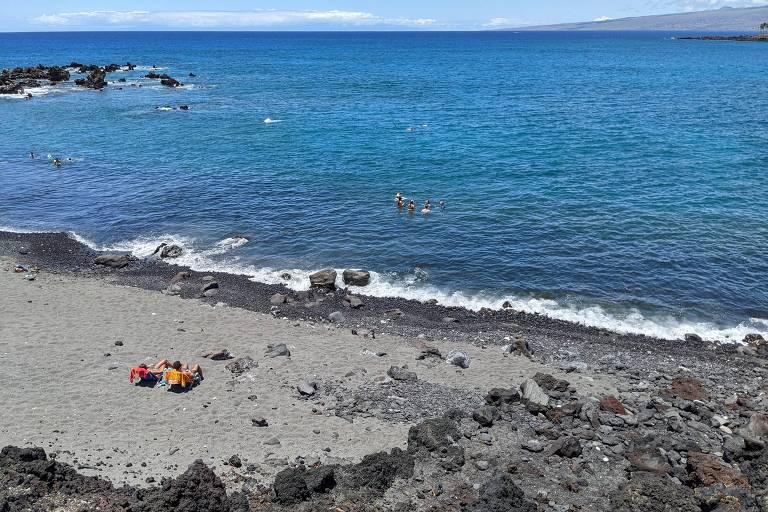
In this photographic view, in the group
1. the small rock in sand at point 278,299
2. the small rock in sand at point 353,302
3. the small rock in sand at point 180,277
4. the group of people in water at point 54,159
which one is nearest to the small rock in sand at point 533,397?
the small rock in sand at point 353,302

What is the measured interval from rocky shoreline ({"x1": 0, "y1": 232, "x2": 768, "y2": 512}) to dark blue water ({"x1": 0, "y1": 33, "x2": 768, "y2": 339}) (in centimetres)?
397

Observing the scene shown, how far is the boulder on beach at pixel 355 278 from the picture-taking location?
3294cm

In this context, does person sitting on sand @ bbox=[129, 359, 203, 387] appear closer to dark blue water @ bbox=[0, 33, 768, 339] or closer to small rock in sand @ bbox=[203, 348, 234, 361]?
small rock in sand @ bbox=[203, 348, 234, 361]

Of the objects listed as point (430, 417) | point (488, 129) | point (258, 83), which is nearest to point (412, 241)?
point (430, 417)

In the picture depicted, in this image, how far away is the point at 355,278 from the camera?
32.9 m

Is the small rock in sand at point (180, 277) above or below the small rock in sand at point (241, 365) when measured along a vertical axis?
above

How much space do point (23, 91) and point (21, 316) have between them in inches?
3661

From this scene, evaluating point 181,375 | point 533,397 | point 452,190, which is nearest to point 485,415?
point 533,397

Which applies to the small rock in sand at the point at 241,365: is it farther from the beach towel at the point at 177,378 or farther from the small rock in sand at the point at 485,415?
the small rock in sand at the point at 485,415

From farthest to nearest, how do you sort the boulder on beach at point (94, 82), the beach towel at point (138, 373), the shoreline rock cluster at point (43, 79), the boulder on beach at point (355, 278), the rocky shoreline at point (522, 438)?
1. the boulder on beach at point (94, 82)
2. the shoreline rock cluster at point (43, 79)
3. the boulder on beach at point (355, 278)
4. the beach towel at point (138, 373)
5. the rocky shoreline at point (522, 438)

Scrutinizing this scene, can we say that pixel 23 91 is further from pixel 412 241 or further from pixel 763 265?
pixel 763 265

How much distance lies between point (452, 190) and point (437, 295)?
57.2 ft

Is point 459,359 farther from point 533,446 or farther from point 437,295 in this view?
point 437,295

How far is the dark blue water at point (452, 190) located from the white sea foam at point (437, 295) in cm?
15
